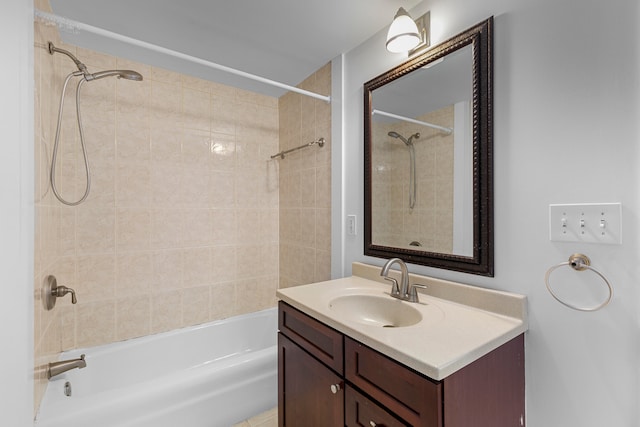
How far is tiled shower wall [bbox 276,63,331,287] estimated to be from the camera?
6.56 feet

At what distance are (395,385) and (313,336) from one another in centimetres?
41

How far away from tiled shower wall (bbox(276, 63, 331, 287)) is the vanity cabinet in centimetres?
81

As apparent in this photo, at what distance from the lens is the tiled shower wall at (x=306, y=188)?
78.7 inches

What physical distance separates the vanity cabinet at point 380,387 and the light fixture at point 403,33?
4.04ft

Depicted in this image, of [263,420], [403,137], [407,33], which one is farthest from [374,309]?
[407,33]

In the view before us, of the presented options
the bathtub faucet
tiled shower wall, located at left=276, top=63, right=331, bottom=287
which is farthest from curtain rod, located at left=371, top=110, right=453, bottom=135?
the bathtub faucet

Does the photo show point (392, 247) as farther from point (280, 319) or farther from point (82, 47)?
point (82, 47)

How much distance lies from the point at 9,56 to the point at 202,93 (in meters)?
1.40

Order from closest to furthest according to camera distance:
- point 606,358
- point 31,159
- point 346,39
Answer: point 606,358 < point 31,159 < point 346,39

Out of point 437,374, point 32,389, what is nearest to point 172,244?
point 32,389

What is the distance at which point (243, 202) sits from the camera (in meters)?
2.42

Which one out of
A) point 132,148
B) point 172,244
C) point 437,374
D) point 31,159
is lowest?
point 437,374

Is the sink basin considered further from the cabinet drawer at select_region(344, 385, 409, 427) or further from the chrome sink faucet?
the cabinet drawer at select_region(344, 385, 409, 427)

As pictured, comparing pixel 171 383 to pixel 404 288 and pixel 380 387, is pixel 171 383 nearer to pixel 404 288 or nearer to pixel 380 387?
pixel 380 387
